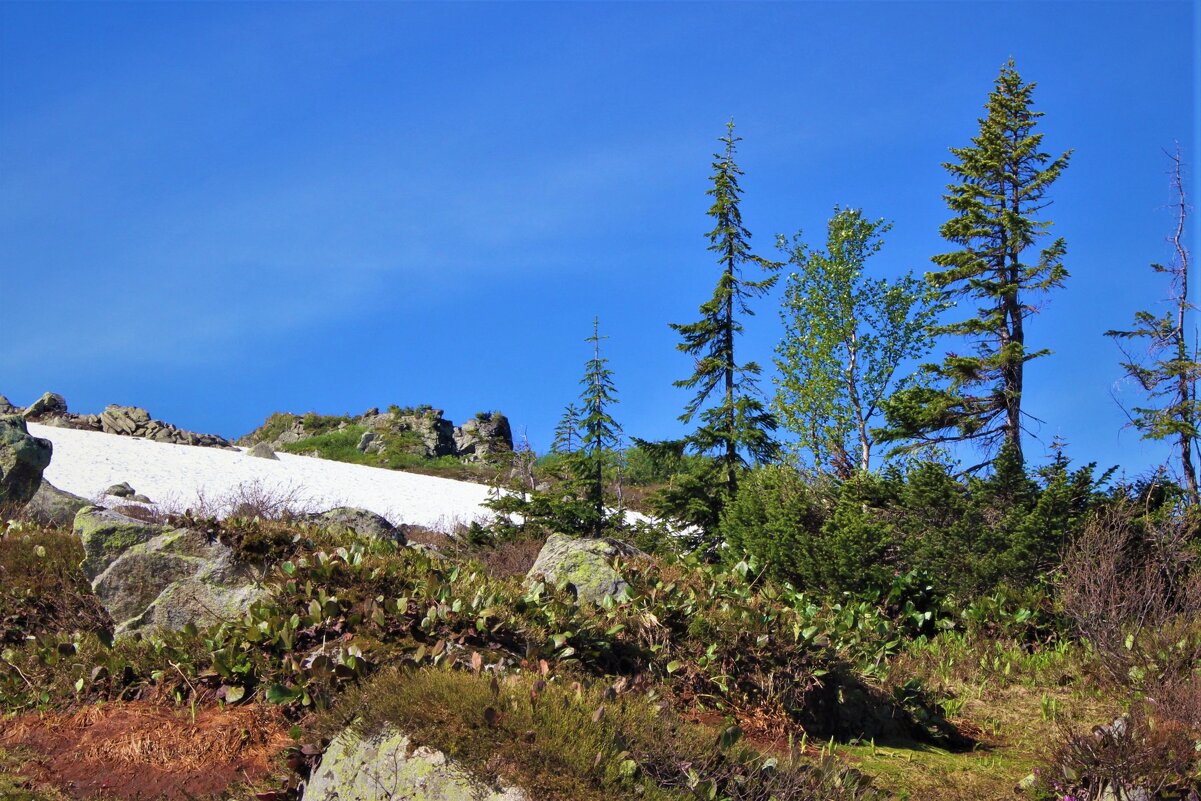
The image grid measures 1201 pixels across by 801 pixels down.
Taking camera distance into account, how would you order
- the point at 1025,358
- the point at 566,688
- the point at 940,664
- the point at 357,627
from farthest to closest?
the point at 1025,358
the point at 940,664
the point at 357,627
the point at 566,688

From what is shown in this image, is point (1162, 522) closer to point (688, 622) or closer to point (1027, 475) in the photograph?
point (1027, 475)

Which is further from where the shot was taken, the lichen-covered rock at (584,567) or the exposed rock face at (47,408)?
the exposed rock face at (47,408)

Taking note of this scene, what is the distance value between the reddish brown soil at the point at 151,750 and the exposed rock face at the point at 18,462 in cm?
1343

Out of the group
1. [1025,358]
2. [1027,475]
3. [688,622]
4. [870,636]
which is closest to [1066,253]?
[1025,358]

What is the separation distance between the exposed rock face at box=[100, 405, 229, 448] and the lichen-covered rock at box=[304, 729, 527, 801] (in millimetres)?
40754

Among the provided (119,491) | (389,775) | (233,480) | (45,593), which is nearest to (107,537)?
Answer: (45,593)

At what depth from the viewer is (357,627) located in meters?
6.54

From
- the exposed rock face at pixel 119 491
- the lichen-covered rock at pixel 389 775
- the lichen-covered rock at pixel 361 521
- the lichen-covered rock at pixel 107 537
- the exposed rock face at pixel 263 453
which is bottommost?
the lichen-covered rock at pixel 389 775

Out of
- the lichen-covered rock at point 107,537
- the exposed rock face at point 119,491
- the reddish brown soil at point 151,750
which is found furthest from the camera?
the exposed rock face at point 119,491

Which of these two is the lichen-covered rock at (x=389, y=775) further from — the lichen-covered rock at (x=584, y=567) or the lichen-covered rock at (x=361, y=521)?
the lichen-covered rock at (x=361, y=521)

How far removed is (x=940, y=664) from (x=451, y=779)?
296 inches

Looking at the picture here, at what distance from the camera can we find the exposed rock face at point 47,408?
140ft

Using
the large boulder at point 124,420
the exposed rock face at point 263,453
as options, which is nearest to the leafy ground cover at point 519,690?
the exposed rock face at point 263,453

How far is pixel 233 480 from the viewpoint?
103 ft
